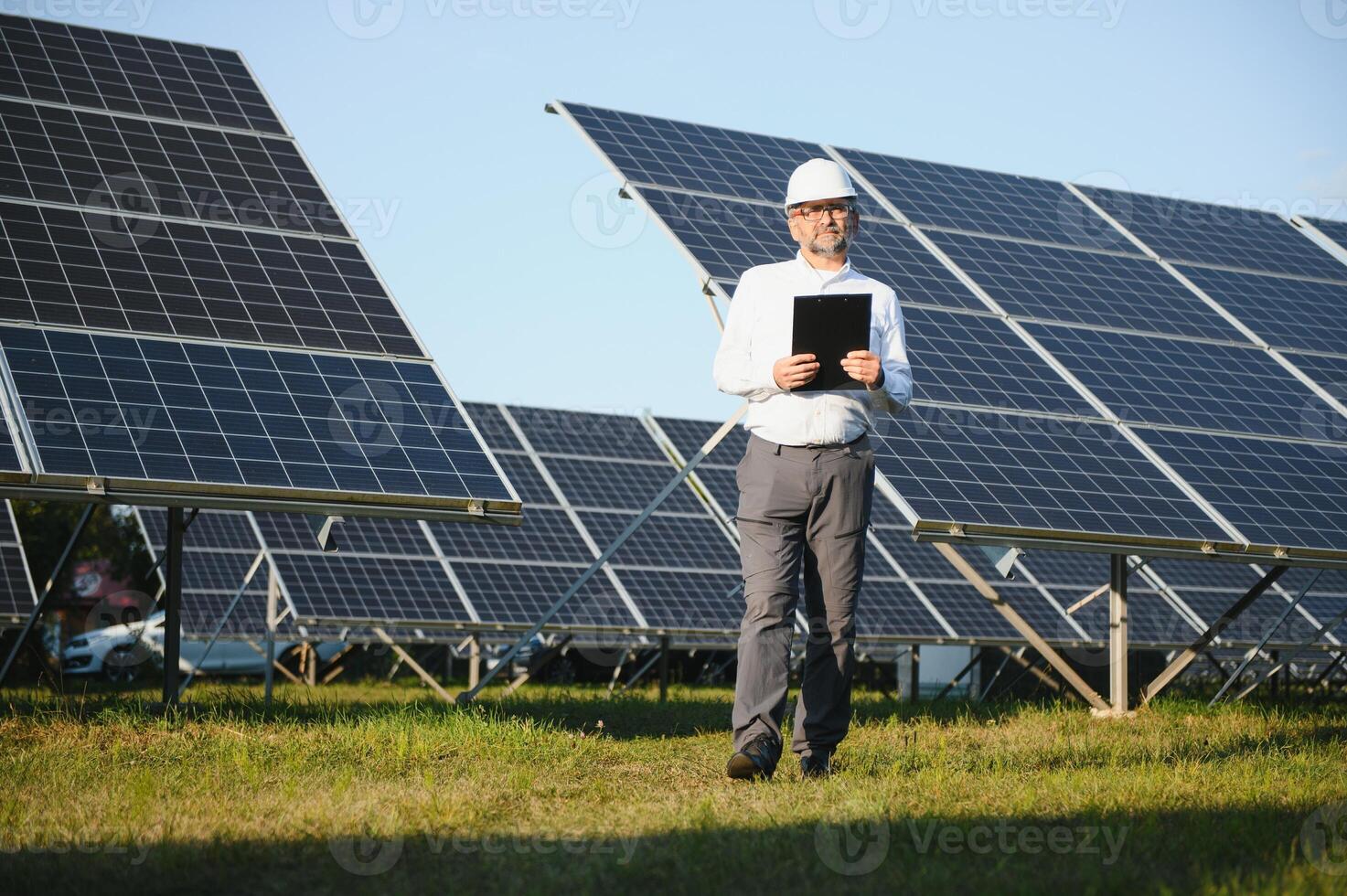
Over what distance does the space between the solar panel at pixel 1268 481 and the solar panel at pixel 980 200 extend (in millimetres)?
3237

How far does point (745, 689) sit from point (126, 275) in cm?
495

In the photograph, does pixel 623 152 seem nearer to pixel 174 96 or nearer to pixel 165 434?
pixel 174 96

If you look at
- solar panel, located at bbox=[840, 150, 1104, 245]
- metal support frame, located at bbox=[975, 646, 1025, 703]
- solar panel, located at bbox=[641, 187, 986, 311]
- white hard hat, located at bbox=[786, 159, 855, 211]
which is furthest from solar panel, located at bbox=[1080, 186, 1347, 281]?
white hard hat, located at bbox=[786, 159, 855, 211]

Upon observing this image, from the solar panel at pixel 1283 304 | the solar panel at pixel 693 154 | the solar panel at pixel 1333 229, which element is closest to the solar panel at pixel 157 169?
the solar panel at pixel 693 154

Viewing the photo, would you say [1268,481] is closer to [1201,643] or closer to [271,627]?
[1201,643]

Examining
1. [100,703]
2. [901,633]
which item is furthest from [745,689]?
[901,633]

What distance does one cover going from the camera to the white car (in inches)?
895

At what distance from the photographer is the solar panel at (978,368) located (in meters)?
9.55

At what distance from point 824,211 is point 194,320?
4.24 m

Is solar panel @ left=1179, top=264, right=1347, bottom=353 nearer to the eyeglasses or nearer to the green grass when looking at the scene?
the green grass

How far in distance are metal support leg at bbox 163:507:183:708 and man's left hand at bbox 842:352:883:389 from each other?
416 centimetres

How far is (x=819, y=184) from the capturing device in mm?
5191

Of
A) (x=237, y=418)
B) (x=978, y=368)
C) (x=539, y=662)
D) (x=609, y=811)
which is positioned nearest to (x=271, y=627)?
(x=539, y=662)

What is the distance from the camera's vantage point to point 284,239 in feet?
29.4
